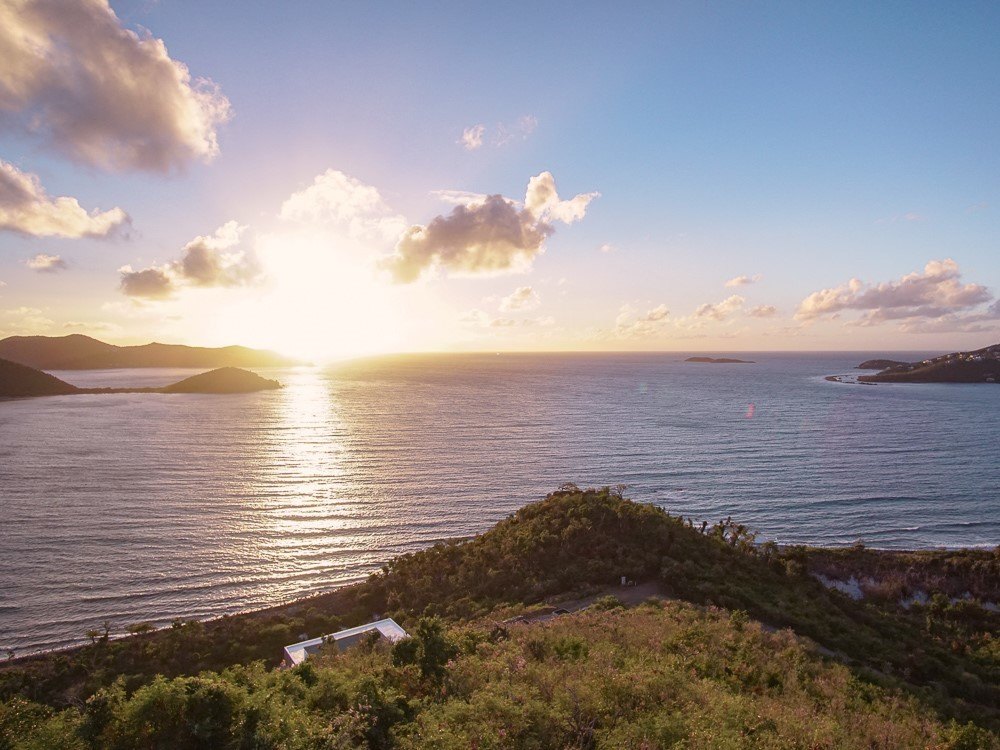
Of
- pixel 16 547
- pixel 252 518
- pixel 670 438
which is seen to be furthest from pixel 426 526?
pixel 670 438

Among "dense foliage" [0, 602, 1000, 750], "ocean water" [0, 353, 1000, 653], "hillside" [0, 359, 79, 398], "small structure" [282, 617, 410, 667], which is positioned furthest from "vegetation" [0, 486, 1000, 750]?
"hillside" [0, 359, 79, 398]

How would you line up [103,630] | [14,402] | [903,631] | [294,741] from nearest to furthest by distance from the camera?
[294,741] < [903,631] < [103,630] < [14,402]

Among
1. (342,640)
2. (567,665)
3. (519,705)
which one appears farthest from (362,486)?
(519,705)

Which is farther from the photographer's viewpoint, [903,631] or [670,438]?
[670,438]

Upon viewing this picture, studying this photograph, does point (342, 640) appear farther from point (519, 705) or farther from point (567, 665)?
point (519, 705)

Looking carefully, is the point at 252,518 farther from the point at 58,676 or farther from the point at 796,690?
the point at 796,690

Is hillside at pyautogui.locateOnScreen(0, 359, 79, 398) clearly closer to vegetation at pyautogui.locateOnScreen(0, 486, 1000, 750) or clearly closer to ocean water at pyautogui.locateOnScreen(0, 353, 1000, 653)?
ocean water at pyautogui.locateOnScreen(0, 353, 1000, 653)
